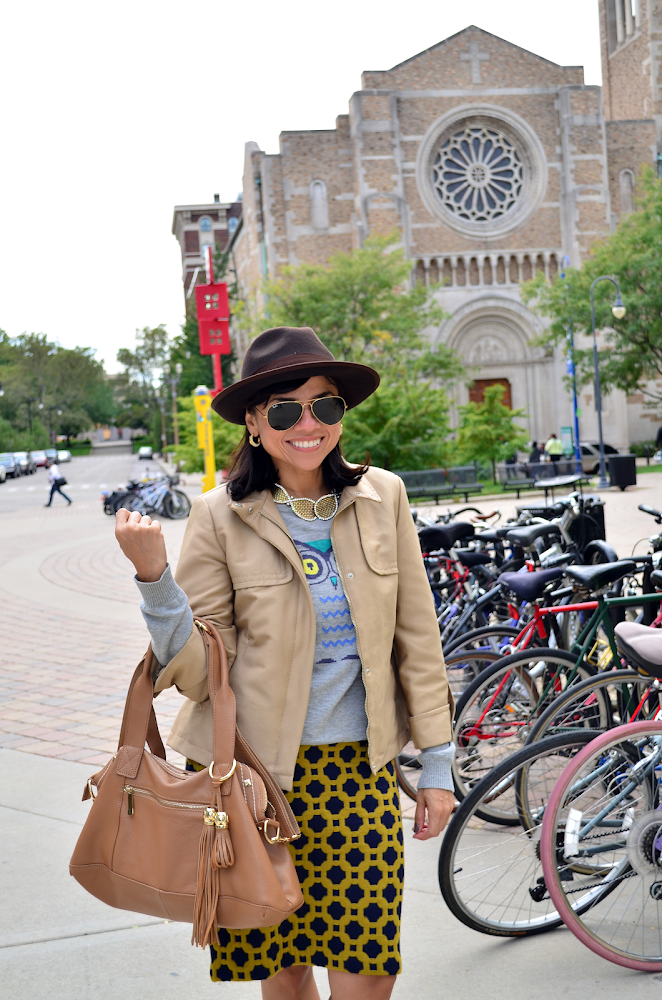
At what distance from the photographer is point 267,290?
30906 millimetres

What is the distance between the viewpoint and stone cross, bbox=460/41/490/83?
39.0m

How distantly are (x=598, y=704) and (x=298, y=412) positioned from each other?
6.70ft

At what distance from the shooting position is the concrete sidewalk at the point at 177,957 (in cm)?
285

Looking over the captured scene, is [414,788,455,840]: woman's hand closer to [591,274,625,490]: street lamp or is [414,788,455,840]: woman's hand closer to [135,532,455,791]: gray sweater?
[135,532,455,791]: gray sweater

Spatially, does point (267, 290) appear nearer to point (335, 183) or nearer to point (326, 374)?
point (335, 183)

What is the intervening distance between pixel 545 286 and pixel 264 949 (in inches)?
1231

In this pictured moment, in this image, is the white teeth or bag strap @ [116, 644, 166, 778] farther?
the white teeth

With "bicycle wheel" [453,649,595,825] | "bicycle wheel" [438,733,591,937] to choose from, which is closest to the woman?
"bicycle wheel" [438,733,591,937]

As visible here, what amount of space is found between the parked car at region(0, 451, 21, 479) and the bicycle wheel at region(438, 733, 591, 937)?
5764 centimetres

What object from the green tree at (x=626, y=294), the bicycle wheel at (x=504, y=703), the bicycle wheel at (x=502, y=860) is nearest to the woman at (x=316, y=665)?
the bicycle wheel at (x=502, y=860)

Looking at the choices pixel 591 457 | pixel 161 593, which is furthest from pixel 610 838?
pixel 591 457

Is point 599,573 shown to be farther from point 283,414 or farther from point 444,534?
point 444,534

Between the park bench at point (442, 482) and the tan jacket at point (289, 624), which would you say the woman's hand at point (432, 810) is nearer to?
the tan jacket at point (289, 624)

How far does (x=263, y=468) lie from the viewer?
232 cm
